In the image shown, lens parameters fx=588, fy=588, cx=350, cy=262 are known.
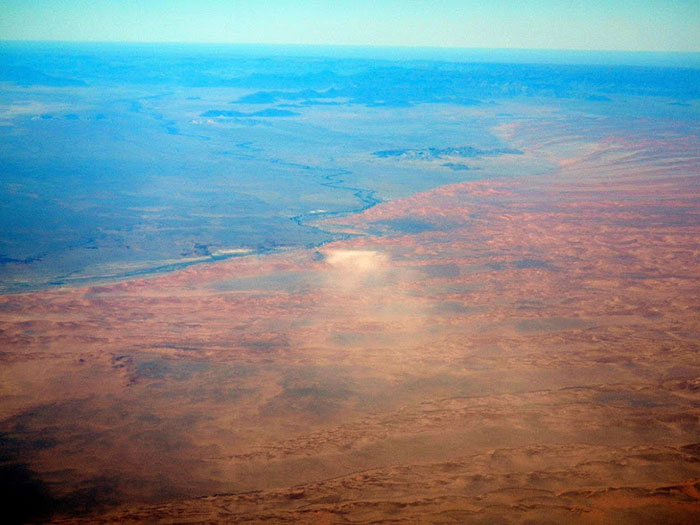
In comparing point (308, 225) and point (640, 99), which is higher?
point (640, 99)

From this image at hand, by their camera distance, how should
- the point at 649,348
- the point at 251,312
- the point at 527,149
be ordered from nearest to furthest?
the point at 649,348, the point at 251,312, the point at 527,149

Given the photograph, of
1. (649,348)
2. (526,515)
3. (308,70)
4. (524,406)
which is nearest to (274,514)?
(526,515)

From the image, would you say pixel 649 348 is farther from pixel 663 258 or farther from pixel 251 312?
pixel 251 312

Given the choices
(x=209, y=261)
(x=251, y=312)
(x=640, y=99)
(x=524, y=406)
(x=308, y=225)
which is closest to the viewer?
(x=524, y=406)

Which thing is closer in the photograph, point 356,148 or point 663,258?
point 663,258

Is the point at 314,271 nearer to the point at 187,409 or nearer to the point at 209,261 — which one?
the point at 209,261

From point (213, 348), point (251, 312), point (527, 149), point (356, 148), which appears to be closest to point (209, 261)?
point (251, 312)
